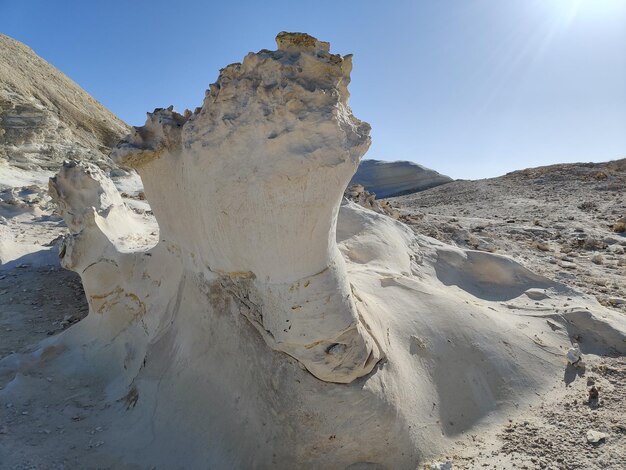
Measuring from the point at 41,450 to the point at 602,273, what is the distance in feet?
15.0

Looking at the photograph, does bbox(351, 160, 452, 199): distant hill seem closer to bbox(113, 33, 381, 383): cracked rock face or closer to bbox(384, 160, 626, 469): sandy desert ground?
bbox(384, 160, 626, 469): sandy desert ground

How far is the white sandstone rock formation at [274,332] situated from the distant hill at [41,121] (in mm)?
5929

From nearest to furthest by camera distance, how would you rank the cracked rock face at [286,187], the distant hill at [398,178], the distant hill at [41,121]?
1. the cracked rock face at [286,187]
2. the distant hill at [41,121]
3. the distant hill at [398,178]

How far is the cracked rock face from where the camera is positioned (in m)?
1.73

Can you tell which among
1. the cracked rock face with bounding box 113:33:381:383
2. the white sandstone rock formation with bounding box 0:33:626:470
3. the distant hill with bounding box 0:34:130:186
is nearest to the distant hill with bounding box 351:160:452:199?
the distant hill with bounding box 0:34:130:186

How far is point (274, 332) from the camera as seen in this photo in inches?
76.6

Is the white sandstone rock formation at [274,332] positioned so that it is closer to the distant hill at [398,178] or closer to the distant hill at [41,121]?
the distant hill at [41,121]

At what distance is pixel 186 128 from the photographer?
6.66 feet

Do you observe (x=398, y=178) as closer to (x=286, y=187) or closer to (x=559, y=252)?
(x=559, y=252)

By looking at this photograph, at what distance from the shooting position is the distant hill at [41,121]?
8.06 meters

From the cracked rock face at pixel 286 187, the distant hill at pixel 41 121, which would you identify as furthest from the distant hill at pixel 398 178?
the cracked rock face at pixel 286 187

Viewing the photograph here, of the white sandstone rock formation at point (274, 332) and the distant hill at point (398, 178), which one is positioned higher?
the distant hill at point (398, 178)

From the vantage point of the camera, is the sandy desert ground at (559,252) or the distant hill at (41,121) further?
the distant hill at (41,121)

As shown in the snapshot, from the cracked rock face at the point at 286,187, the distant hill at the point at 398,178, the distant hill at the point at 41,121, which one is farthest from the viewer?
the distant hill at the point at 398,178
